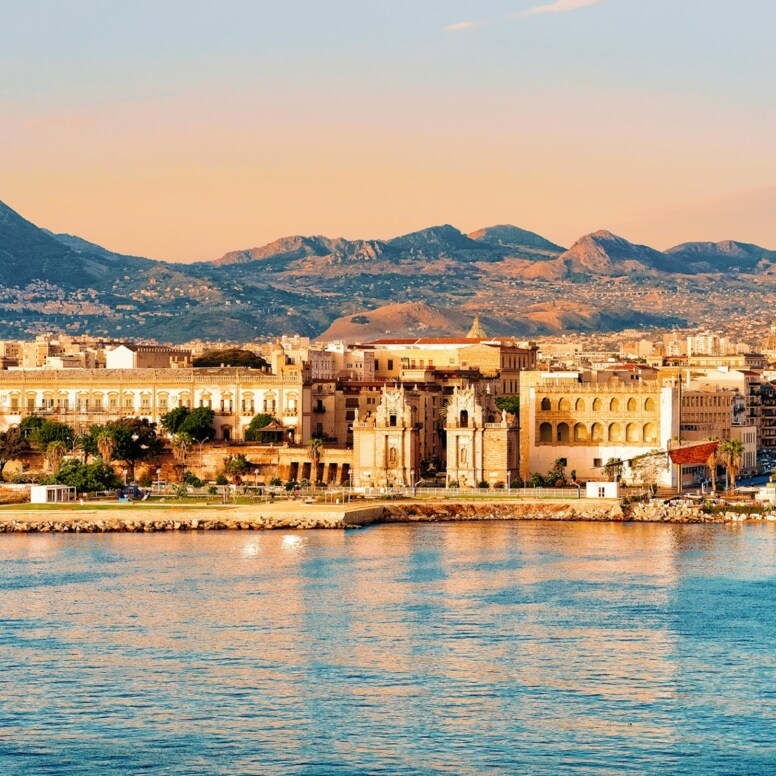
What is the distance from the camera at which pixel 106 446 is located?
82625 mm

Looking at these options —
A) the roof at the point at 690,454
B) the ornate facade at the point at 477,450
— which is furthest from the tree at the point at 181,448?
the roof at the point at 690,454

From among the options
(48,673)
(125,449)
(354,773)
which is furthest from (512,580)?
(125,449)

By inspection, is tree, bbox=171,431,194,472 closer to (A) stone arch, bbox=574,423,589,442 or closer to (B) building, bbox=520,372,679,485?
(B) building, bbox=520,372,679,485

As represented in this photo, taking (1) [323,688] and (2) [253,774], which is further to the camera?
(1) [323,688]

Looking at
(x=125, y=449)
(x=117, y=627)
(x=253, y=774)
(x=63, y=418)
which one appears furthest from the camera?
(x=63, y=418)

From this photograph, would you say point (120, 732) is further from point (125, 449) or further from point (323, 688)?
point (125, 449)

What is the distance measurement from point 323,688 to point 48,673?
18.2 ft

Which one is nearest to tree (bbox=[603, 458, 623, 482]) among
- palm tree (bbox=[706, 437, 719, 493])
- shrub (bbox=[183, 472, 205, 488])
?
palm tree (bbox=[706, 437, 719, 493])

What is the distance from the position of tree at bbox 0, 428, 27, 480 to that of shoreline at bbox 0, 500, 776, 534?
14193 millimetres

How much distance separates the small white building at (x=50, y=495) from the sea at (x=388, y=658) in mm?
11902

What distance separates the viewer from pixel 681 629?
46688 millimetres

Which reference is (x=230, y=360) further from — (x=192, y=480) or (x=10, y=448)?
(x=192, y=480)

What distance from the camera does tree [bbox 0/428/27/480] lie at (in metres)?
86.4

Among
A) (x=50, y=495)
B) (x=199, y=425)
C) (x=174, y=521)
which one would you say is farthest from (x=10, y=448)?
(x=174, y=521)
